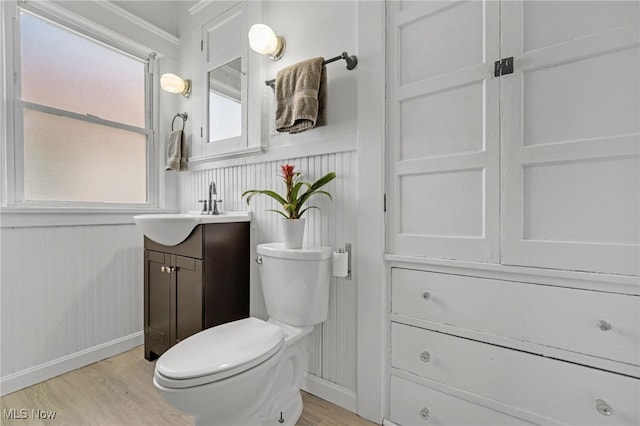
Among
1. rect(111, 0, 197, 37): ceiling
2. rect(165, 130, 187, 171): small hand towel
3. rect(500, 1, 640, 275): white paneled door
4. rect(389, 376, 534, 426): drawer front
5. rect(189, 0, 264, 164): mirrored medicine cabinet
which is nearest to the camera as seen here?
rect(500, 1, 640, 275): white paneled door

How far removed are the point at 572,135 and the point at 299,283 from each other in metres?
1.15

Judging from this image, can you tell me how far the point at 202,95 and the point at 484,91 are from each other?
72.8 inches

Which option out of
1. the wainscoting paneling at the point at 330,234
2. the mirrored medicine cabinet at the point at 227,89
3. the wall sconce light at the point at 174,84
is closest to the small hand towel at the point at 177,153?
the mirrored medicine cabinet at the point at 227,89

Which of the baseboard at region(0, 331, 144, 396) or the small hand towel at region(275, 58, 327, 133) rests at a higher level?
the small hand towel at region(275, 58, 327, 133)

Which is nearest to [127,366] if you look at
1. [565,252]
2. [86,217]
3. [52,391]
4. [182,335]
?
[52,391]

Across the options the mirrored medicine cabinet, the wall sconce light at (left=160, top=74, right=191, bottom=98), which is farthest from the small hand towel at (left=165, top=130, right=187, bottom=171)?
the wall sconce light at (left=160, top=74, right=191, bottom=98)

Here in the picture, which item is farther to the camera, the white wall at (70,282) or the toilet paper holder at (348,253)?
the white wall at (70,282)

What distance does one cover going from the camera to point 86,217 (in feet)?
5.91

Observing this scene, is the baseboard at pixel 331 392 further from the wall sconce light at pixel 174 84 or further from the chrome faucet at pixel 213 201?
the wall sconce light at pixel 174 84

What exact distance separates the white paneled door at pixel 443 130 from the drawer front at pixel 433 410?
1.87 ft

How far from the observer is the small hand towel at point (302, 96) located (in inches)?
54.3

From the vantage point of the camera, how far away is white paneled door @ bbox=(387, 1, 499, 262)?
3.55 ft

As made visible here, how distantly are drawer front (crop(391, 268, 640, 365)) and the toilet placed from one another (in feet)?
1.42

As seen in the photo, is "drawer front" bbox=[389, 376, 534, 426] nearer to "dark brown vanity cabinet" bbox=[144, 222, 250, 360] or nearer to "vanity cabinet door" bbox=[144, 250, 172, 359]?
"dark brown vanity cabinet" bbox=[144, 222, 250, 360]
